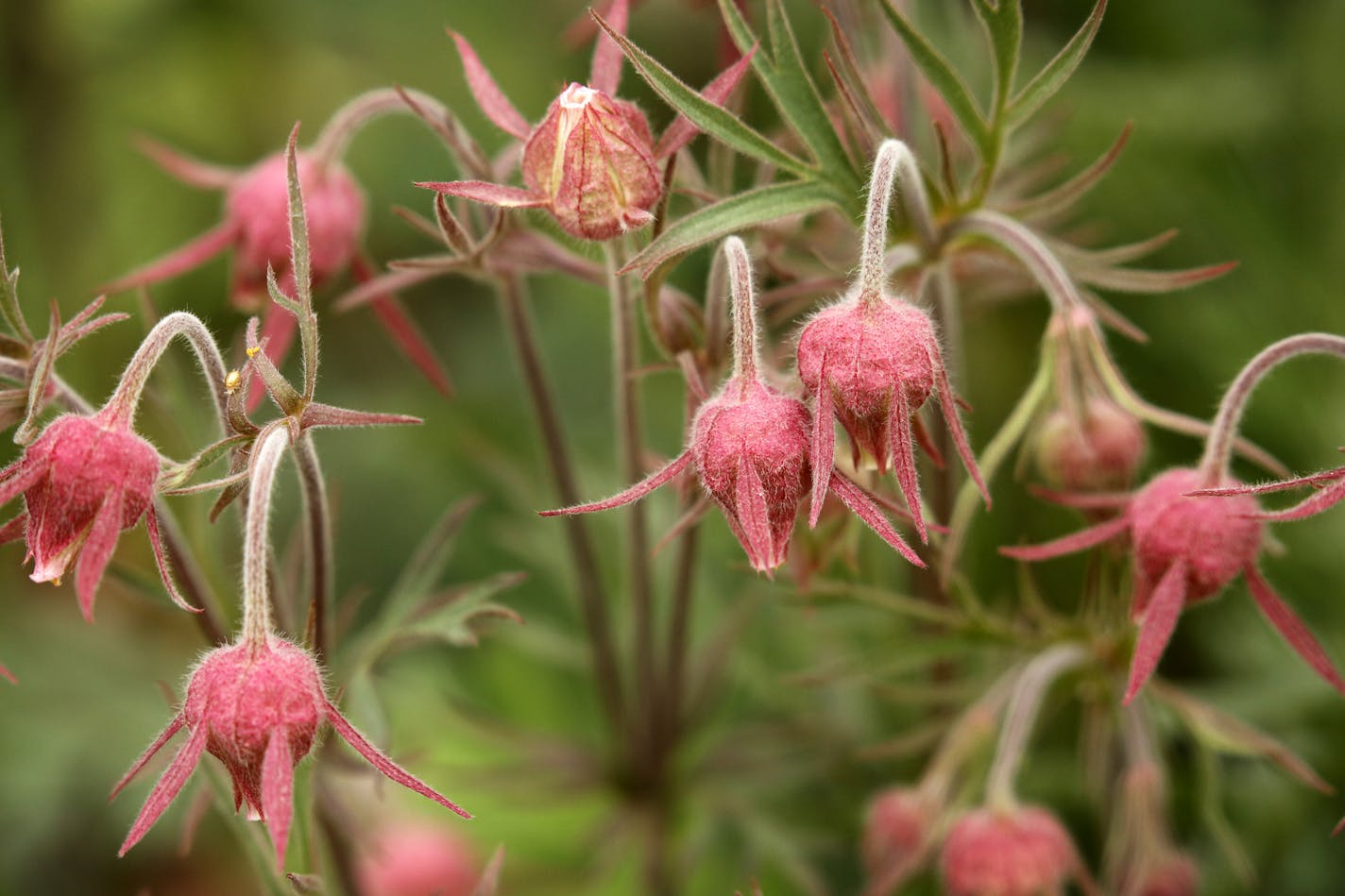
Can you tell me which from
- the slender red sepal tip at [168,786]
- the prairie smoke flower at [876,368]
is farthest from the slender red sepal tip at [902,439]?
the slender red sepal tip at [168,786]

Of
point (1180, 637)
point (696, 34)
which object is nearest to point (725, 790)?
point (1180, 637)

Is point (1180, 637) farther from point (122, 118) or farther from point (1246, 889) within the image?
point (122, 118)

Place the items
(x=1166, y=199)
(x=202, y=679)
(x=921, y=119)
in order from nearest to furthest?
(x=202, y=679) → (x=921, y=119) → (x=1166, y=199)

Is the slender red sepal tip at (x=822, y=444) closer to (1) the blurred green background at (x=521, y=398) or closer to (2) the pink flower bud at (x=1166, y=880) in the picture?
(1) the blurred green background at (x=521, y=398)

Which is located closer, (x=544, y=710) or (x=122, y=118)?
(x=544, y=710)

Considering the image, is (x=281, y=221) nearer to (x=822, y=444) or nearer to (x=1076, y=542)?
(x=822, y=444)

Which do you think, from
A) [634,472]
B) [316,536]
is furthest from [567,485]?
[316,536]
